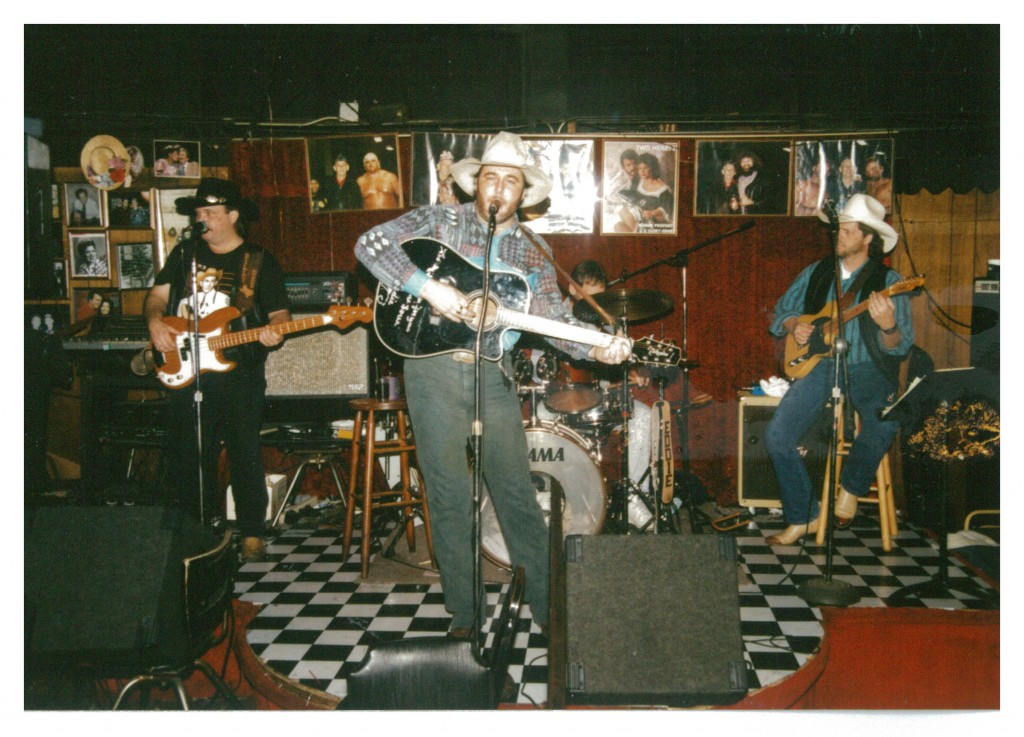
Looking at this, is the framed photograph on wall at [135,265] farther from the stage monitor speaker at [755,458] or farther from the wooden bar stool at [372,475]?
the stage monitor speaker at [755,458]

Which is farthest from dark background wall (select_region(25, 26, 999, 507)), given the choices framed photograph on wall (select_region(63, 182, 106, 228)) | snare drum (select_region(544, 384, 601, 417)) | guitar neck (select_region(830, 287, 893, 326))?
snare drum (select_region(544, 384, 601, 417))

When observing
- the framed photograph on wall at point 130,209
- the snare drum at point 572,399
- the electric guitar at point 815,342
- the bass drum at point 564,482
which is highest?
the framed photograph on wall at point 130,209

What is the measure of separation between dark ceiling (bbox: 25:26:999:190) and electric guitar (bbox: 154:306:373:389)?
4.69ft

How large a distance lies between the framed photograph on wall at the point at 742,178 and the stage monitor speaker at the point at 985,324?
5.15ft

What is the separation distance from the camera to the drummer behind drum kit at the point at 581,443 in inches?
138

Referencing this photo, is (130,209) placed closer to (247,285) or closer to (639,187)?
(247,285)

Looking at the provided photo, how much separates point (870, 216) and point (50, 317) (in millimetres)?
5123

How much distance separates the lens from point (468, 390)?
2.69m

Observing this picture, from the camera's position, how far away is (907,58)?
10.9 feet

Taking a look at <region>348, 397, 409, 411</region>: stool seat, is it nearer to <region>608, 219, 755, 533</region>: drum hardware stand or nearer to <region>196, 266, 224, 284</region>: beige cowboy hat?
<region>196, 266, 224, 284</region>: beige cowboy hat

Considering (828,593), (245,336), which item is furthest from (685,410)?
(245,336)

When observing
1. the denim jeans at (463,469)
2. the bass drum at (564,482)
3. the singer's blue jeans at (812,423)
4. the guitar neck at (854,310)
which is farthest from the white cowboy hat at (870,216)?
the denim jeans at (463,469)
